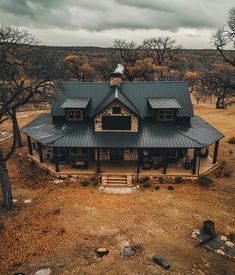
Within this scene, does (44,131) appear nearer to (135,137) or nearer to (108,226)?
(135,137)

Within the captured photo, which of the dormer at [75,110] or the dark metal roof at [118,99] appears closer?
the dark metal roof at [118,99]

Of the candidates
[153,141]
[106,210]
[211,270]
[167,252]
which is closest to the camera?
[211,270]

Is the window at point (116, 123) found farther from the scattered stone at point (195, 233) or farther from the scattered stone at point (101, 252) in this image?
the scattered stone at point (101, 252)

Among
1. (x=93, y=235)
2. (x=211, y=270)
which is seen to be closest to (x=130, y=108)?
(x=93, y=235)

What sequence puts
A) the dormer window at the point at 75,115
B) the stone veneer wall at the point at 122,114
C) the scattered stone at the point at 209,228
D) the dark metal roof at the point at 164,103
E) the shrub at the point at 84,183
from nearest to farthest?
the scattered stone at the point at 209,228 → the shrub at the point at 84,183 → the stone veneer wall at the point at 122,114 → the dark metal roof at the point at 164,103 → the dormer window at the point at 75,115

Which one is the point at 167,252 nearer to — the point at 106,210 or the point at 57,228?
→ the point at 106,210

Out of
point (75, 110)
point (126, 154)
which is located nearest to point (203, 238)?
point (126, 154)

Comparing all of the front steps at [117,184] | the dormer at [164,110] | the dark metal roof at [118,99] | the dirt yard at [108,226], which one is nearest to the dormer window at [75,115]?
the dark metal roof at [118,99]

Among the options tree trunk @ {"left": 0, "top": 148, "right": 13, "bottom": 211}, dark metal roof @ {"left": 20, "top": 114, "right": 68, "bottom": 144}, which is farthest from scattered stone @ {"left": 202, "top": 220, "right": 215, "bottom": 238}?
dark metal roof @ {"left": 20, "top": 114, "right": 68, "bottom": 144}
